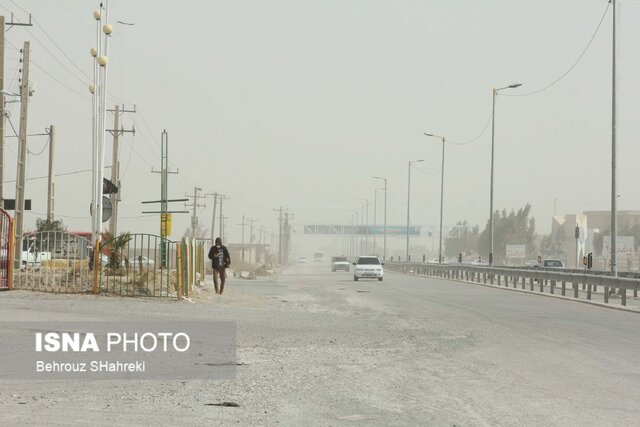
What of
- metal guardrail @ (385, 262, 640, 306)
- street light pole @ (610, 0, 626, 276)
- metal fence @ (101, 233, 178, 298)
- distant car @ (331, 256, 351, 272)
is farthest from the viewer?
distant car @ (331, 256, 351, 272)

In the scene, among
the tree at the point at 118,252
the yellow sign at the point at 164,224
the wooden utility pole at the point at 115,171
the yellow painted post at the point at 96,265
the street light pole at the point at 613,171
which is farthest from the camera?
the wooden utility pole at the point at 115,171

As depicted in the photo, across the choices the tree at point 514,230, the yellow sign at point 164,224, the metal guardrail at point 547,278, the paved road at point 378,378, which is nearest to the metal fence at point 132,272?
the paved road at point 378,378

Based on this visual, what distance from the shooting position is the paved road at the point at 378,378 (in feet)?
28.5

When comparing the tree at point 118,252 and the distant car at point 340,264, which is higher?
the tree at point 118,252

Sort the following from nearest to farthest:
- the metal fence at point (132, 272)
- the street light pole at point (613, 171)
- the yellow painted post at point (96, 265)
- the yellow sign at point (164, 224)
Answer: the yellow painted post at point (96, 265), the metal fence at point (132, 272), the street light pole at point (613, 171), the yellow sign at point (164, 224)

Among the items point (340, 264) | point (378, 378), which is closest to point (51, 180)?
point (340, 264)

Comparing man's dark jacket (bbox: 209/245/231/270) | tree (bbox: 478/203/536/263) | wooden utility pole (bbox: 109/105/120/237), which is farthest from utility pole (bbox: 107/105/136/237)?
tree (bbox: 478/203/536/263)

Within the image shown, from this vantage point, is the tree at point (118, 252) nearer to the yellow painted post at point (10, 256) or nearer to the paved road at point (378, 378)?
the yellow painted post at point (10, 256)

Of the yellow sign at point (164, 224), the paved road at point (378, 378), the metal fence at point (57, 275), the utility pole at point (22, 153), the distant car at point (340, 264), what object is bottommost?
the distant car at point (340, 264)

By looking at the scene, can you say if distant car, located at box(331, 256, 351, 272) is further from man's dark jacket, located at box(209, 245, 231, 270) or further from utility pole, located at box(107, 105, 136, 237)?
man's dark jacket, located at box(209, 245, 231, 270)

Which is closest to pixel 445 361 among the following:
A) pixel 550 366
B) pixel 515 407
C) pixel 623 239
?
pixel 550 366

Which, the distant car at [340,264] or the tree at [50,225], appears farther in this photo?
the distant car at [340,264]

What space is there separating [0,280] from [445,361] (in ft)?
51.2

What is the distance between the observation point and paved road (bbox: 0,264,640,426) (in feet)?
28.5
